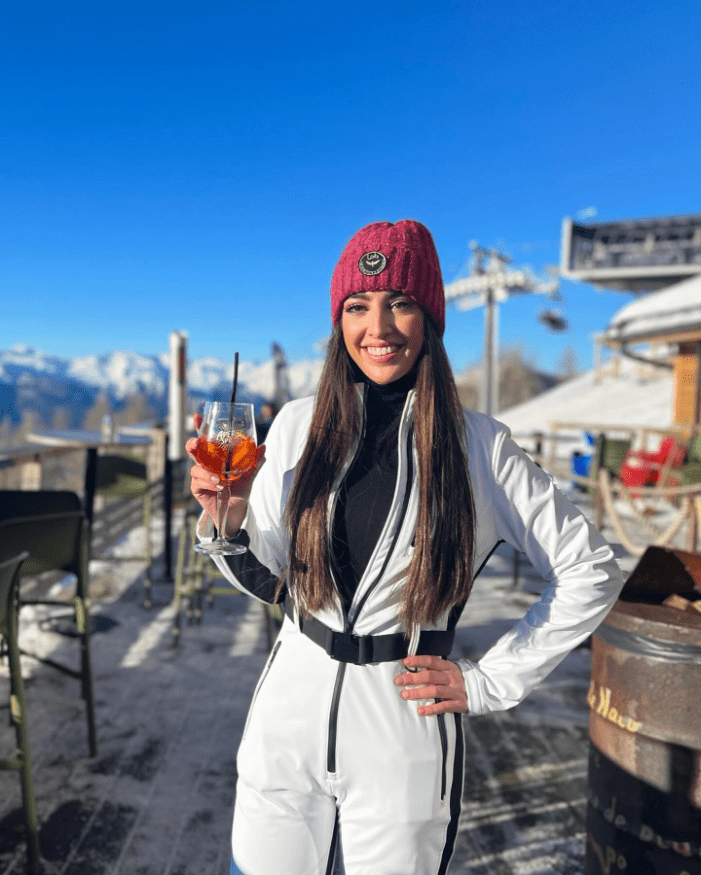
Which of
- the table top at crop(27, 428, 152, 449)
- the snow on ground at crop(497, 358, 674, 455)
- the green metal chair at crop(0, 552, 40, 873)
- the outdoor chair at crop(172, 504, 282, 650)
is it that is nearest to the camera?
the green metal chair at crop(0, 552, 40, 873)

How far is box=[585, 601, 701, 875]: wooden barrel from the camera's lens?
1655 mm

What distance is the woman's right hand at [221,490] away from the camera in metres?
1.25

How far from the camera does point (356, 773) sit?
119 centimetres

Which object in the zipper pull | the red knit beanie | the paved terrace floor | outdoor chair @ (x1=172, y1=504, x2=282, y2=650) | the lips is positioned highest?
the red knit beanie

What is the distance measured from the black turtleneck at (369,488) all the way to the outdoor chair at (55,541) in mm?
1836

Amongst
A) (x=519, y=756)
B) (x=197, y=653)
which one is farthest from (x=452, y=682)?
(x=197, y=653)

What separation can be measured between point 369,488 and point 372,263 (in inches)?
19.0

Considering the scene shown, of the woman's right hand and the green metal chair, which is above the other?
the woman's right hand

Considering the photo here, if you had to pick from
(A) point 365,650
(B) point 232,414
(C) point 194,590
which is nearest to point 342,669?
(A) point 365,650

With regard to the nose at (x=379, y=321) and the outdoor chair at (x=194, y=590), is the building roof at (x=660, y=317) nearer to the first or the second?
the outdoor chair at (x=194, y=590)

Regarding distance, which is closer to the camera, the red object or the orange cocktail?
the orange cocktail

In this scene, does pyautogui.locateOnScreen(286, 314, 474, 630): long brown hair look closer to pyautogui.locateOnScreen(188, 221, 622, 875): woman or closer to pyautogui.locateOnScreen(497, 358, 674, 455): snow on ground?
pyautogui.locateOnScreen(188, 221, 622, 875): woman

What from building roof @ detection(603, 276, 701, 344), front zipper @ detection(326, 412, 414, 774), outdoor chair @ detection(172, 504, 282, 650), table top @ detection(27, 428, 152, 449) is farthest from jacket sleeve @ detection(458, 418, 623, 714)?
building roof @ detection(603, 276, 701, 344)

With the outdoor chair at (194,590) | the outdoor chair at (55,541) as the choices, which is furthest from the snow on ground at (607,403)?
the outdoor chair at (55,541)
